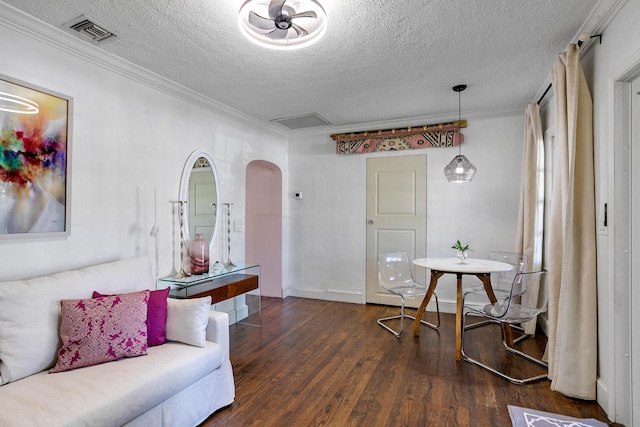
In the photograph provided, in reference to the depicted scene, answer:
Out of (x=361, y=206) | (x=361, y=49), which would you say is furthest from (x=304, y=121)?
(x=361, y=49)

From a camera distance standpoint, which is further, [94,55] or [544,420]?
[94,55]

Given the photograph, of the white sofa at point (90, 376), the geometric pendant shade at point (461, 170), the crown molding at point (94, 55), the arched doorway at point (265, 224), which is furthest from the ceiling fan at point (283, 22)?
the arched doorway at point (265, 224)

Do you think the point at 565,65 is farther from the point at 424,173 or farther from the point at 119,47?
the point at 119,47

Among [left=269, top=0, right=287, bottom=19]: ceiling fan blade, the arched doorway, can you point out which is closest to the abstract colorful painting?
[left=269, top=0, right=287, bottom=19]: ceiling fan blade

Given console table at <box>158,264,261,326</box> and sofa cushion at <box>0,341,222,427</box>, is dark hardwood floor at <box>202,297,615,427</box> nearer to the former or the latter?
console table at <box>158,264,261,326</box>

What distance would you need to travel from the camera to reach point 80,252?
240cm

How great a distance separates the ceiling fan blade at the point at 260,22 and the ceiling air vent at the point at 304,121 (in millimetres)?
2190

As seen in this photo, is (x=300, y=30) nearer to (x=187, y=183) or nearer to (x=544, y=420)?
(x=187, y=183)

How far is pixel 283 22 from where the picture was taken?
1.91 metres

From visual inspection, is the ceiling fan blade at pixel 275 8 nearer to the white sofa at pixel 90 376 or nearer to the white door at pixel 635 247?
the white sofa at pixel 90 376

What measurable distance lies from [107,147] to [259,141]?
210 cm

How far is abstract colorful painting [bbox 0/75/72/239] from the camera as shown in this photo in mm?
2016

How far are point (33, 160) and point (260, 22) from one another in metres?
1.67

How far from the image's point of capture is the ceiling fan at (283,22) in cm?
186
